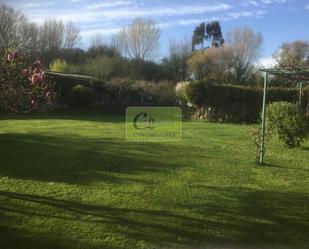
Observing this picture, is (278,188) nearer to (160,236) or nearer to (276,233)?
(276,233)

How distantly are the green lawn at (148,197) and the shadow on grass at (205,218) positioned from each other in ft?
0.04

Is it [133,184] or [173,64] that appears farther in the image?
[173,64]

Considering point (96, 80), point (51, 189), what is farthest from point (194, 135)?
point (96, 80)

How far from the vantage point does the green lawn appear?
5230 millimetres

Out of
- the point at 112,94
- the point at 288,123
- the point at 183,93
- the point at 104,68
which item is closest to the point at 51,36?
the point at 104,68

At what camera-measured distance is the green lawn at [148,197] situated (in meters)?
5.23

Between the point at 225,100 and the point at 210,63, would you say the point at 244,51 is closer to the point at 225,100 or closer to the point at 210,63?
the point at 210,63

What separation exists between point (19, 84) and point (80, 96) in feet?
70.8

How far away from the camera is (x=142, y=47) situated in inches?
2140

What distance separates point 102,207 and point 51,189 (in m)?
1.34

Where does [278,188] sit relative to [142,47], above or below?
below

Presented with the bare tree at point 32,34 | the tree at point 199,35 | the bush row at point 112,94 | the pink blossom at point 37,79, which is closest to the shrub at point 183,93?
the bush row at point 112,94

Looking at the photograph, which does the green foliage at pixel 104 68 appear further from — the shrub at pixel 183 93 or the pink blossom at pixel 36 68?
the pink blossom at pixel 36 68

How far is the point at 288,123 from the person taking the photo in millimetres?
12234
